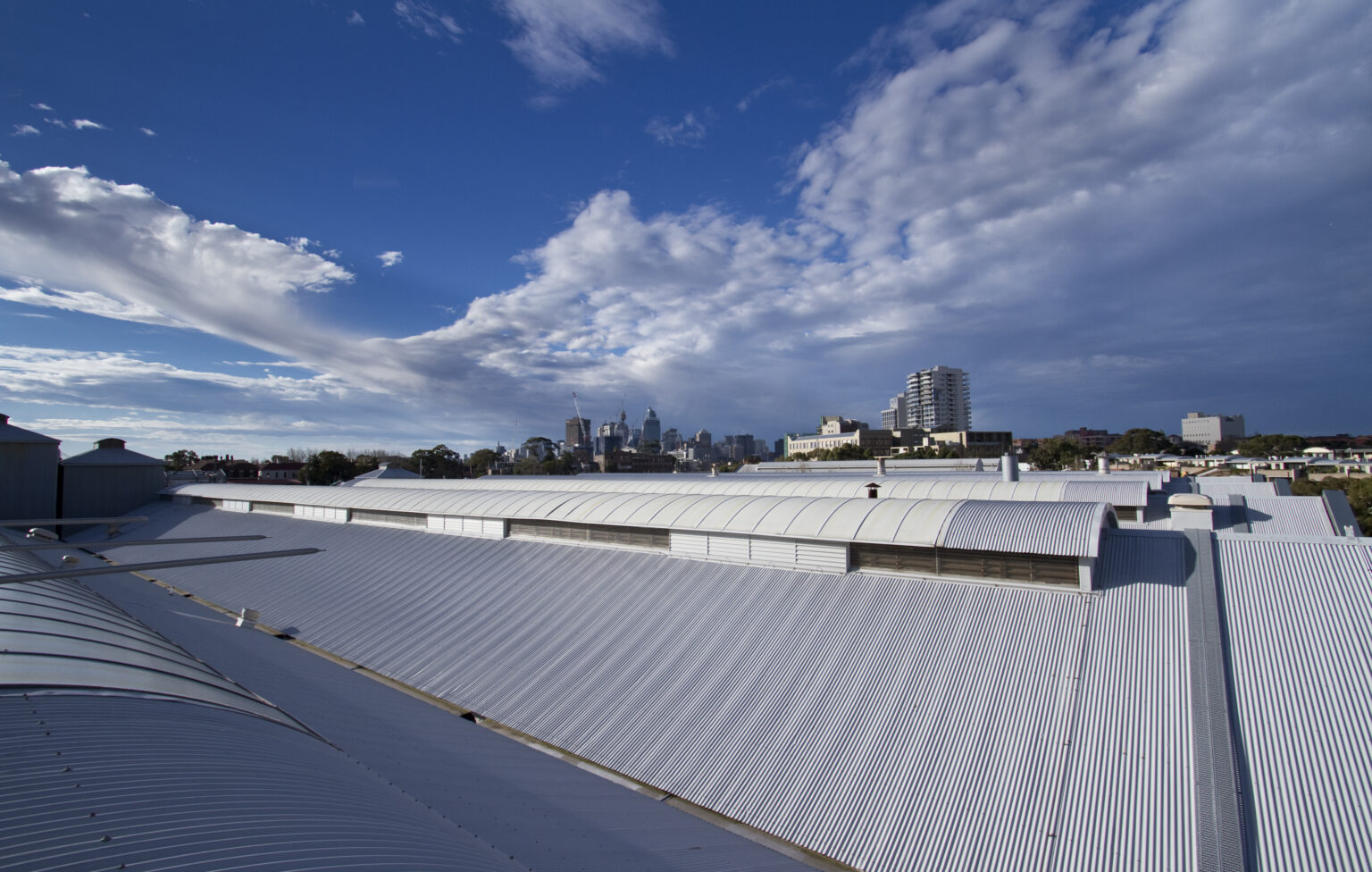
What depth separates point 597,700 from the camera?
13.1m

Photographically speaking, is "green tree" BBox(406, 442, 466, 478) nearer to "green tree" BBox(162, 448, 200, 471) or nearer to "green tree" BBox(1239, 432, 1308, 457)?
"green tree" BBox(162, 448, 200, 471)

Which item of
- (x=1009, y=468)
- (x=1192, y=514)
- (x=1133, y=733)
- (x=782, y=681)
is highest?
(x=1009, y=468)

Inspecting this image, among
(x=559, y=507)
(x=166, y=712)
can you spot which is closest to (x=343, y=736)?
(x=166, y=712)

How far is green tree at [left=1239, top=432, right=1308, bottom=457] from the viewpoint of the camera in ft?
348

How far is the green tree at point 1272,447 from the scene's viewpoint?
348 feet

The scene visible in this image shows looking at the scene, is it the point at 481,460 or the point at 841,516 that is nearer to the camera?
the point at 841,516

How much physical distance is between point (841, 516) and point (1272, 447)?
139998mm

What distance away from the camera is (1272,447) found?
108500 mm

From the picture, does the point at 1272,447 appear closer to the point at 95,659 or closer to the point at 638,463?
the point at 638,463

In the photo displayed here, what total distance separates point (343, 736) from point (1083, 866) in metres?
11.3

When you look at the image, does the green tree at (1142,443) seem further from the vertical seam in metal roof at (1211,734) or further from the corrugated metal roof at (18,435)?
the corrugated metal roof at (18,435)

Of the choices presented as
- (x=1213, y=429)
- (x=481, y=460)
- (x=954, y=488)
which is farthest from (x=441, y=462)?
(x=1213, y=429)

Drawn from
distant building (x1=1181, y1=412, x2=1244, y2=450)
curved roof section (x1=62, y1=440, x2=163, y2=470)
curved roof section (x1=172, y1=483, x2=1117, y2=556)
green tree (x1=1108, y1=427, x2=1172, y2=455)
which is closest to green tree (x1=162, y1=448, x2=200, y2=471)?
curved roof section (x1=62, y1=440, x2=163, y2=470)

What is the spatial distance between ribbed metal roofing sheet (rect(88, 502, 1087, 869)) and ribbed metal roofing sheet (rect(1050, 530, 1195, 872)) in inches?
14.2
